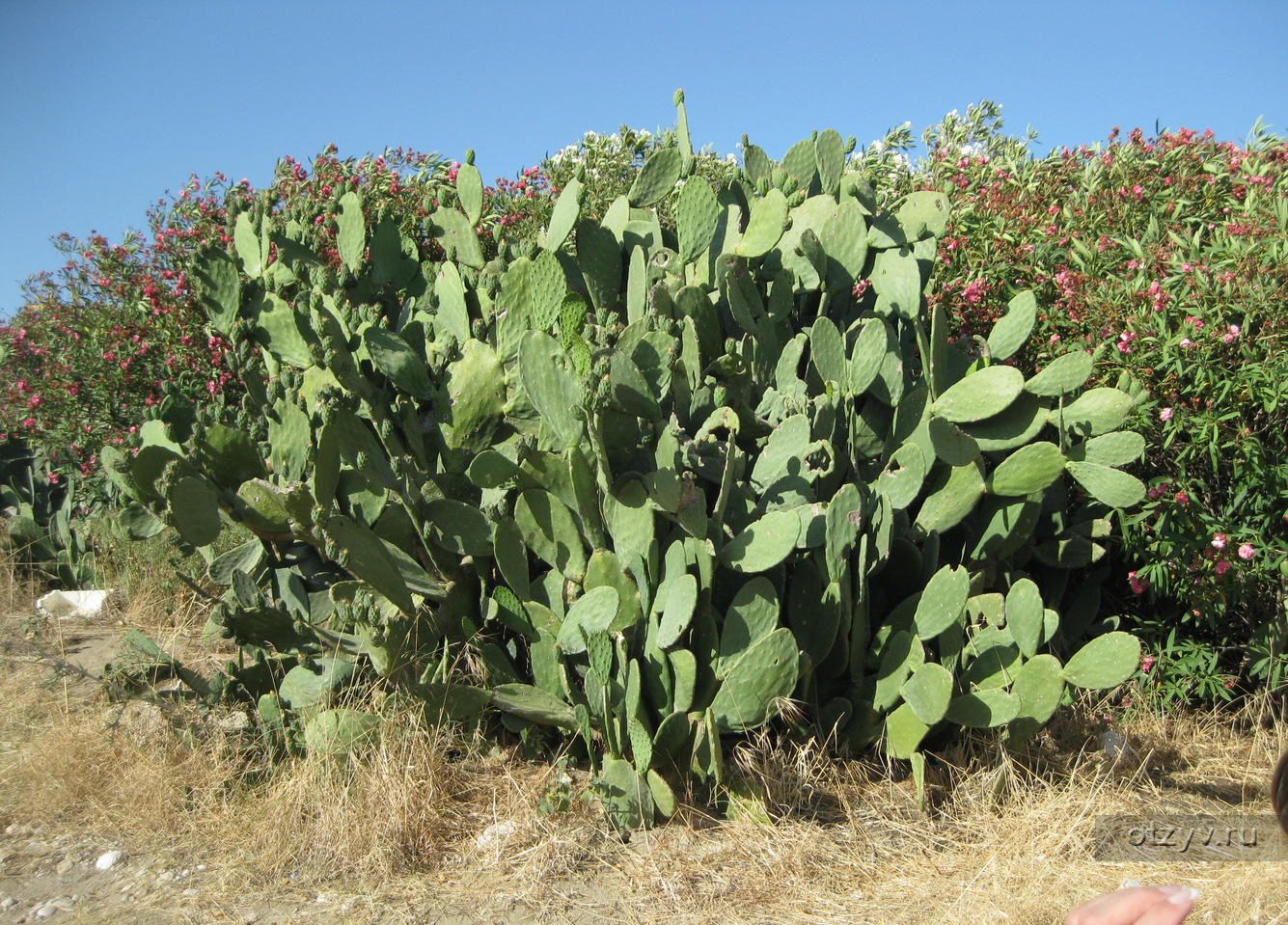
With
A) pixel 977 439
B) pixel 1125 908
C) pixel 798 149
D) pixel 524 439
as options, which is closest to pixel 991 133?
pixel 798 149

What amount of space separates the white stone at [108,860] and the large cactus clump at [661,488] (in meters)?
0.54

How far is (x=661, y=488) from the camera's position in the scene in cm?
275

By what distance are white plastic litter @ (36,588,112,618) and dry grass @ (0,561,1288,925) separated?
5.68ft

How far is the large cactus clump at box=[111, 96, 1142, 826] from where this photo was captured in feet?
9.48

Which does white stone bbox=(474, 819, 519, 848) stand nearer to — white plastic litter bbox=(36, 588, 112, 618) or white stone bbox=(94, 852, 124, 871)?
white stone bbox=(94, 852, 124, 871)

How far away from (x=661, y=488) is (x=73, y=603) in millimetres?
3906

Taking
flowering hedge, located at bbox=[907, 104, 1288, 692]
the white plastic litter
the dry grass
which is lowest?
the dry grass

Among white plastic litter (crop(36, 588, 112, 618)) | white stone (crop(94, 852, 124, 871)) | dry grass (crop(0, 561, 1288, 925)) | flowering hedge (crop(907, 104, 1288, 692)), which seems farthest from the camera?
white plastic litter (crop(36, 588, 112, 618))

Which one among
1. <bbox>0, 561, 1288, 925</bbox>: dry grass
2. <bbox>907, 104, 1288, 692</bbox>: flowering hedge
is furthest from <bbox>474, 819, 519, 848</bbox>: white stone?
<bbox>907, 104, 1288, 692</bbox>: flowering hedge

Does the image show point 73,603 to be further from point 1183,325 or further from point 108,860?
point 1183,325

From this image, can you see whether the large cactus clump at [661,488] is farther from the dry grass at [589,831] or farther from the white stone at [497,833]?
the white stone at [497,833]

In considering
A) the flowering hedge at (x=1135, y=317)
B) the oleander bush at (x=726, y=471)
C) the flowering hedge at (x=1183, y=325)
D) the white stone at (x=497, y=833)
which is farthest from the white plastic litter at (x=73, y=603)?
the flowering hedge at (x=1183, y=325)

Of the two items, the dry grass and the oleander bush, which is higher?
the oleander bush

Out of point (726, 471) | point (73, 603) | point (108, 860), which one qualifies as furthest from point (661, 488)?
point (73, 603)
